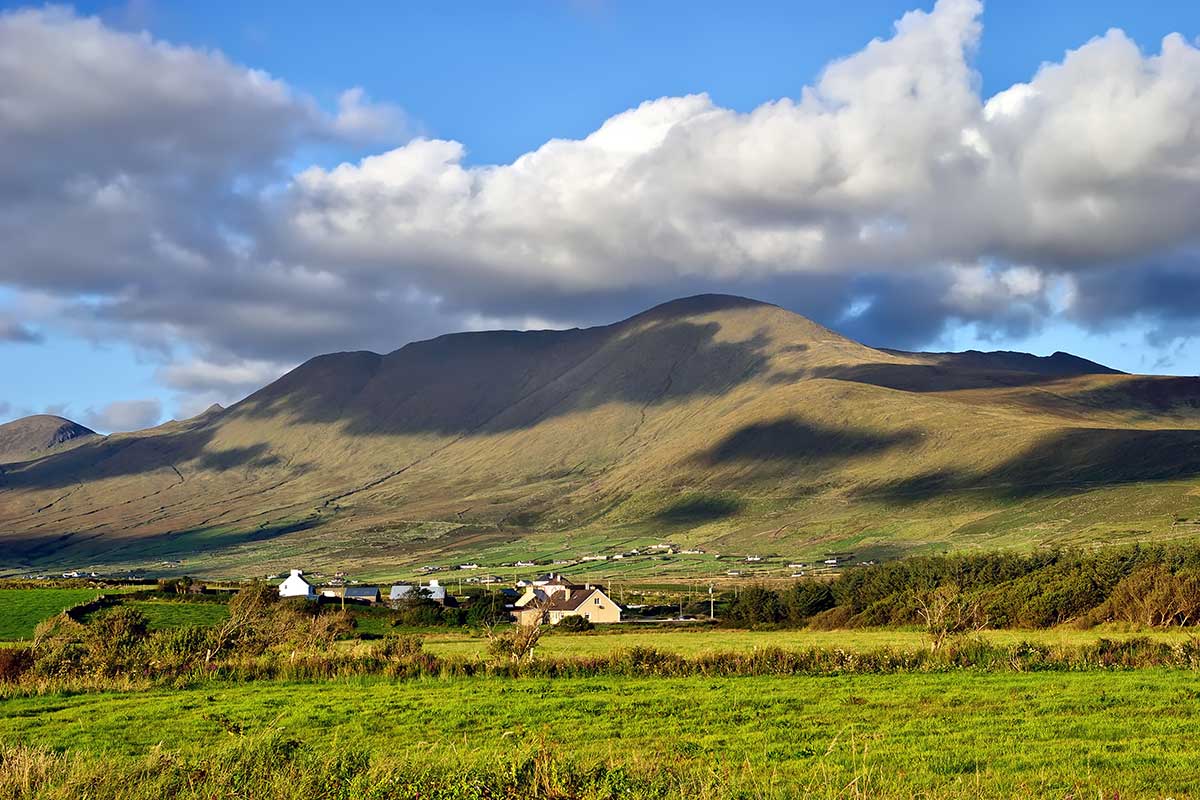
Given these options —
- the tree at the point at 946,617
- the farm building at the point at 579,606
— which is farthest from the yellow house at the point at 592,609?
the tree at the point at 946,617

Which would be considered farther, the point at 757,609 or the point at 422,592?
the point at 422,592

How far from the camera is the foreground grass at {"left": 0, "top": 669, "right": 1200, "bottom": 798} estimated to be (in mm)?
18391

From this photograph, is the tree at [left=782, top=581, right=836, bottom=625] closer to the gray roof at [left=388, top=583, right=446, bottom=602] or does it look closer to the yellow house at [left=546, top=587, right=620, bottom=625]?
the yellow house at [left=546, top=587, right=620, bottom=625]

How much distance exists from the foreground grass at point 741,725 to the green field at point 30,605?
46.4 metres

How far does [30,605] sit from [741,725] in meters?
83.2

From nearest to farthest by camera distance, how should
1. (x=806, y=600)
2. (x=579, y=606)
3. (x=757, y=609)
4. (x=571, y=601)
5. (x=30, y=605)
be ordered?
1. (x=30, y=605)
2. (x=757, y=609)
3. (x=806, y=600)
4. (x=579, y=606)
5. (x=571, y=601)

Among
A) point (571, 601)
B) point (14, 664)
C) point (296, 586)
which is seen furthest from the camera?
point (296, 586)

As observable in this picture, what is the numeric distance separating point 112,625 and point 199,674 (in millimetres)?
7297

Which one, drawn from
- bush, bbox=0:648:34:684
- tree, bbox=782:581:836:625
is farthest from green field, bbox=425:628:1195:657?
bush, bbox=0:648:34:684

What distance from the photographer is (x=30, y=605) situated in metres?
92.0

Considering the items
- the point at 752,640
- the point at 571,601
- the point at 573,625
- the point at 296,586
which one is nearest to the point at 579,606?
the point at 571,601

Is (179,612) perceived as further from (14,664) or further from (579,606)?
(14,664)

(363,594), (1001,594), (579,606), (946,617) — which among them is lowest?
(363,594)

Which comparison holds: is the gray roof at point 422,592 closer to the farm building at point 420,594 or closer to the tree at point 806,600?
the farm building at point 420,594
